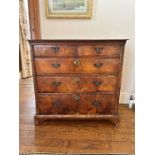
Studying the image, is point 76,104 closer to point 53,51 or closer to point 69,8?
point 53,51

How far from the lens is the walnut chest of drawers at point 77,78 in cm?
194

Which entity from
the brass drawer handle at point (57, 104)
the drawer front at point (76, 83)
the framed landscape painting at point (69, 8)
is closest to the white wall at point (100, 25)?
the framed landscape painting at point (69, 8)

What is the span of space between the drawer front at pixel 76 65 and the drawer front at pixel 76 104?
0.29m

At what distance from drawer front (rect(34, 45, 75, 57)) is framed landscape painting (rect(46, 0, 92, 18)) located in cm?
76

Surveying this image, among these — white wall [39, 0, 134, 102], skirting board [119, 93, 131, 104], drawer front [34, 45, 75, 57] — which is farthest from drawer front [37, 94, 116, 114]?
white wall [39, 0, 134, 102]

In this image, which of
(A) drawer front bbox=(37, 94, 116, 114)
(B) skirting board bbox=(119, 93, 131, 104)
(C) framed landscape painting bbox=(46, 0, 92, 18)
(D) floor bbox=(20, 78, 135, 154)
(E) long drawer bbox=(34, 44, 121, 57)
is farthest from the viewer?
(B) skirting board bbox=(119, 93, 131, 104)

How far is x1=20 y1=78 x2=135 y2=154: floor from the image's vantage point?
167cm

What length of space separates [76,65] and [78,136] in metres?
0.75

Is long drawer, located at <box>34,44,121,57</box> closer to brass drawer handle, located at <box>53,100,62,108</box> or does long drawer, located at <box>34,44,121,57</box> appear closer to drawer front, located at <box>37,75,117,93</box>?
drawer front, located at <box>37,75,117,93</box>

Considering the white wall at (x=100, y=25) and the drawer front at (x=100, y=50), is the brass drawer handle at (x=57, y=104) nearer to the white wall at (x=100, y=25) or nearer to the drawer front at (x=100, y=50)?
the drawer front at (x=100, y=50)

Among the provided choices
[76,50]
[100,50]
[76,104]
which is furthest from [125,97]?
[76,50]

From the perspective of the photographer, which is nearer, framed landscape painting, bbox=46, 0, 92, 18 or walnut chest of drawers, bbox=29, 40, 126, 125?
walnut chest of drawers, bbox=29, 40, 126, 125

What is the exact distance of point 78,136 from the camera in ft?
6.21
